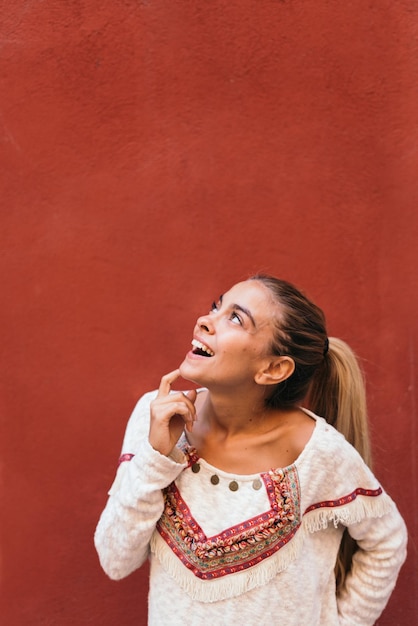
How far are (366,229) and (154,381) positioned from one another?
0.85 m

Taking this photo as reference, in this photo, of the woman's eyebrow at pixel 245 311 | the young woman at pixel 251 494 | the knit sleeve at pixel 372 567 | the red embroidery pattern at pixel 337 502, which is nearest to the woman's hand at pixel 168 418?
the young woman at pixel 251 494

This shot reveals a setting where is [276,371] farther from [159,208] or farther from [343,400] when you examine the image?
[159,208]

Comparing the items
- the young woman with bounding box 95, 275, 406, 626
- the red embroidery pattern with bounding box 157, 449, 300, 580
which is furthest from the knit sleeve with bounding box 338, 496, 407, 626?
the red embroidery pattern with bounding box 157, 449, 300, 580

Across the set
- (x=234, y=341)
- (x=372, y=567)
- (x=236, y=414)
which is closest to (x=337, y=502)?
(x=372, y=567)

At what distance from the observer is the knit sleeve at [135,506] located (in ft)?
Result: 6.25

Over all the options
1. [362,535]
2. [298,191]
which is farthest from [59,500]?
[298,191]

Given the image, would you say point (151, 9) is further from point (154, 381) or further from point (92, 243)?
point (154, 381)

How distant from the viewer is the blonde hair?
2029mm

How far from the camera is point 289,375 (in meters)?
2.04

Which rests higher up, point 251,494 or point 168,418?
point 168,418

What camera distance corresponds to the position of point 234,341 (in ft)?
6.45

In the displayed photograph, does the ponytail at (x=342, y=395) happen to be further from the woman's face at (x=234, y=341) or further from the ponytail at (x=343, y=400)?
the woman's face at (x=234, y=341)

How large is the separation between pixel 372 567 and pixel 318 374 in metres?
0.51

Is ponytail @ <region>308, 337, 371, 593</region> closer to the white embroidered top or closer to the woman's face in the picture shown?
the white embroidered top
